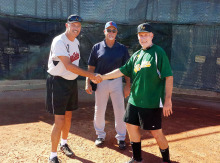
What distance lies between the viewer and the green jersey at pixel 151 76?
265 cm

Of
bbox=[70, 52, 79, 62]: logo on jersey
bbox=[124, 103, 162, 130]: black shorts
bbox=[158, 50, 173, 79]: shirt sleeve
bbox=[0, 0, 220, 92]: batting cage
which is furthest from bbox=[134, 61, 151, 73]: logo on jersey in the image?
bbox=[0, 0, 220, 92]: batting cage

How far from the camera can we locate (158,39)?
7570 millimetres

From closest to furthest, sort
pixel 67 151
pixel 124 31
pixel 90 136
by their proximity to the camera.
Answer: pixel 67 151
pixel 90 136
pixel 124 31

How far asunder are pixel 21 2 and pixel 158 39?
489 cm

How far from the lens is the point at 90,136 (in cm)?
414

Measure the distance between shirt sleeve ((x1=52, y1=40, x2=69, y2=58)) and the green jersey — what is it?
98cm

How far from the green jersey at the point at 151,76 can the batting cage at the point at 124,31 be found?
16.4ft

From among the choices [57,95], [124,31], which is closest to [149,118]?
[57,95]

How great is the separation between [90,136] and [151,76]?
79.8 inches

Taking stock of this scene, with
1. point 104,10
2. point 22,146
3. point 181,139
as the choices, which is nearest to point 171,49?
point 104,10

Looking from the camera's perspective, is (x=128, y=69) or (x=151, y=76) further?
(x=128, y=69)

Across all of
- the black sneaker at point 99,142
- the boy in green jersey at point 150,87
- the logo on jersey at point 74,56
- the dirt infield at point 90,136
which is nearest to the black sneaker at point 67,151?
the dirt infield at point 90,136

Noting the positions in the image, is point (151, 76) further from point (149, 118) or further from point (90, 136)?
point (90, 136)

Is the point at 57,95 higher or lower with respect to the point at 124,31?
lower
